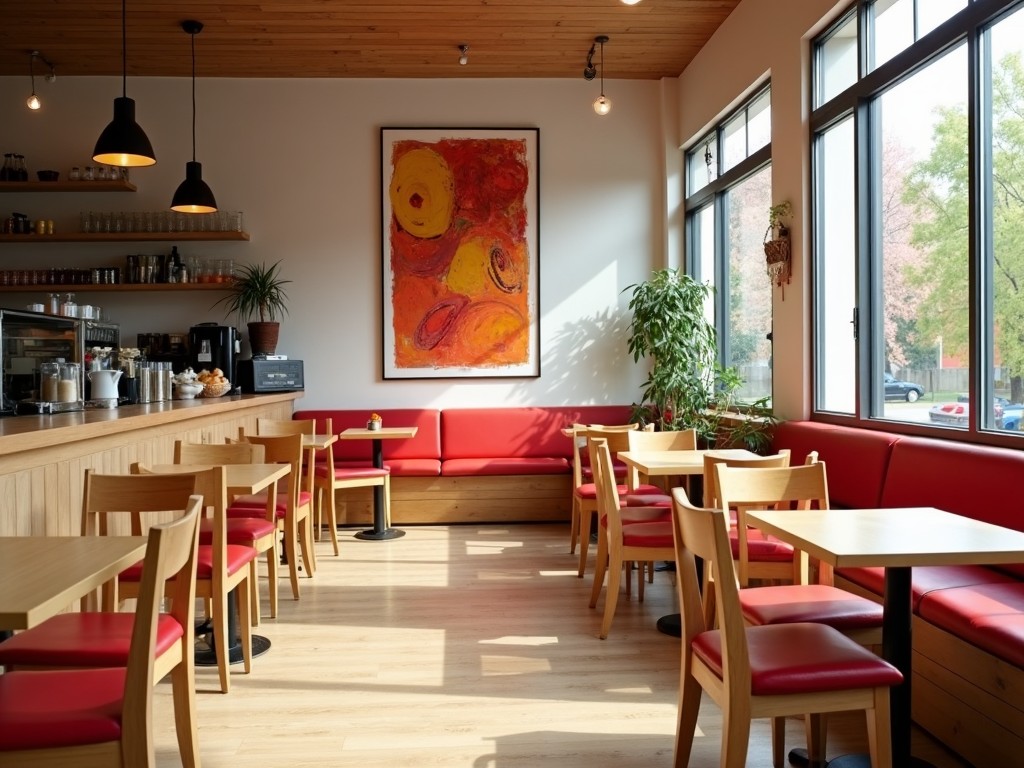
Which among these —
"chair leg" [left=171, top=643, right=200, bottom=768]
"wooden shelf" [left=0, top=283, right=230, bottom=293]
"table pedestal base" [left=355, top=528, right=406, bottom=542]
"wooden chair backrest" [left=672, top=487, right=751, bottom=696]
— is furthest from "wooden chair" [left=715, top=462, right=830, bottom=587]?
"wooden shelf" [left=0, top=283, right=230, bottom=293]

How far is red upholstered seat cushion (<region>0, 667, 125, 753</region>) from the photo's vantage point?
1.66 m

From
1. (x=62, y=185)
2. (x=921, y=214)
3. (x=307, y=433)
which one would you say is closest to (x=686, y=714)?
(x=921, y=214)

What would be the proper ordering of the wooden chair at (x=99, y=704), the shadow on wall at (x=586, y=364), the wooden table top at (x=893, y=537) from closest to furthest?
1. the wooden chair at (x=99, y=704)
2. the wooden table top at (x=893, y=537)
3. the shadow on wall at (x=586, y=364)

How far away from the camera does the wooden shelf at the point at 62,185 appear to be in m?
6.88

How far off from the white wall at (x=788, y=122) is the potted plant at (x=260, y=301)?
13.3 feet

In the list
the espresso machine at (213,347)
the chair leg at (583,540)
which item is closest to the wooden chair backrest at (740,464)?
the chair leg at (583,540)

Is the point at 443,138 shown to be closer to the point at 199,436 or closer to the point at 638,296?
the point at 638,296

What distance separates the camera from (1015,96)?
336 cm

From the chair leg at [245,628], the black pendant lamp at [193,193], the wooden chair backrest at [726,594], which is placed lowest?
the chair leg at [245,628]

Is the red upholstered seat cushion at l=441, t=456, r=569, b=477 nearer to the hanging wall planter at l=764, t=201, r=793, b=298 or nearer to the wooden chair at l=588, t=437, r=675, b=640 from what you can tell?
the hanging wall planter at l=764, t=201, r=793, b=298

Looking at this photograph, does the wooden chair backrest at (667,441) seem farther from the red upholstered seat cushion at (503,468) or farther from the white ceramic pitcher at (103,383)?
the white ceramic pitcher at (103,383)

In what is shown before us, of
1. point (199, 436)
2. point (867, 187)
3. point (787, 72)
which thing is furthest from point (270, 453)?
point (787, 72)

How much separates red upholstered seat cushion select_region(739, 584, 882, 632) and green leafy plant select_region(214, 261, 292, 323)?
556cm

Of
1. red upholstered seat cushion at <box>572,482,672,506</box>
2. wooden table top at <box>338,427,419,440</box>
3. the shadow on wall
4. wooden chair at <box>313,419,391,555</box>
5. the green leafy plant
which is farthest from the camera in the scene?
the shadow on wall
